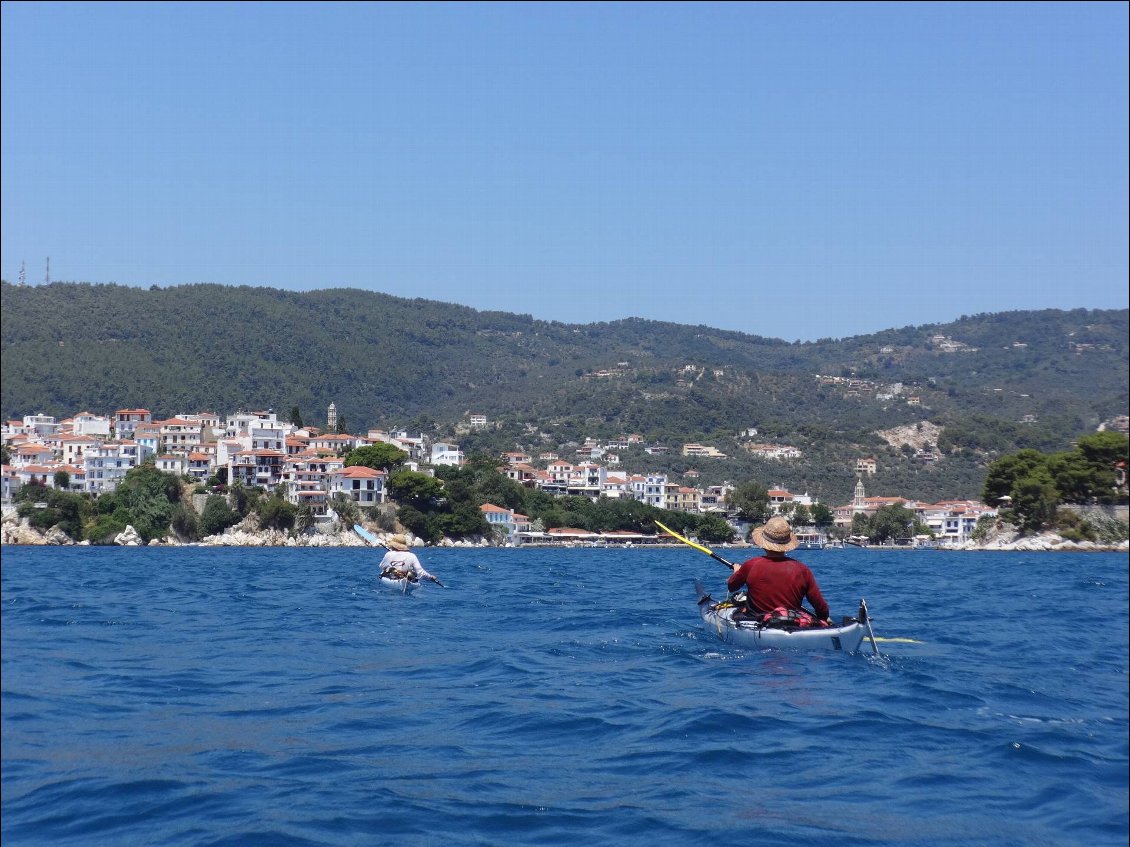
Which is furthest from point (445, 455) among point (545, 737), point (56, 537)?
point (545, 737)

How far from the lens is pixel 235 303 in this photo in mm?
161125

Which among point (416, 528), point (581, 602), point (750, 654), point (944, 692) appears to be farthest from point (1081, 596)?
point (416, 528)

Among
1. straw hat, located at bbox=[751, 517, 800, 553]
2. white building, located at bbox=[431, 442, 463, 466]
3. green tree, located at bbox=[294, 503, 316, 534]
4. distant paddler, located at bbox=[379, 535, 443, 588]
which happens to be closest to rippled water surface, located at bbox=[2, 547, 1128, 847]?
straw hat, located at bbox=[751, 517, 800, 553]

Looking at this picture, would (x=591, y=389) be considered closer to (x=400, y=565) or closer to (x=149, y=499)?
(x=149, y=499)

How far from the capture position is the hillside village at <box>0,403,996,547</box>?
2712 inches

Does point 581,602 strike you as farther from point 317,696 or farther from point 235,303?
point 235,303

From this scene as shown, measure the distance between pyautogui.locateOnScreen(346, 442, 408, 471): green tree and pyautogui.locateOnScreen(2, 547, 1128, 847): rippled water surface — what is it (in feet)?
241

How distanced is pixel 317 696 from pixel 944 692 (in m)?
4.96

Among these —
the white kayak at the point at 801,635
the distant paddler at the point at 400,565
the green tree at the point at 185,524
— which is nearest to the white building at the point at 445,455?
the green tree at the point at 185,524

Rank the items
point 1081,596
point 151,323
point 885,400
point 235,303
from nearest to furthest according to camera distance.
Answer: point 1081,596 < point 151,323 < point 235,303 < point 885,400

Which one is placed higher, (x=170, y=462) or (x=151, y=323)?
(x=151, y=323)

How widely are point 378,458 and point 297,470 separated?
5.75 meters

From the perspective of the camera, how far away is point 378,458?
289ft

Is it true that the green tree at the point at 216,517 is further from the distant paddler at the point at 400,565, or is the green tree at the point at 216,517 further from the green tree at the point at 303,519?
the distant paddler at the point at 400,565
